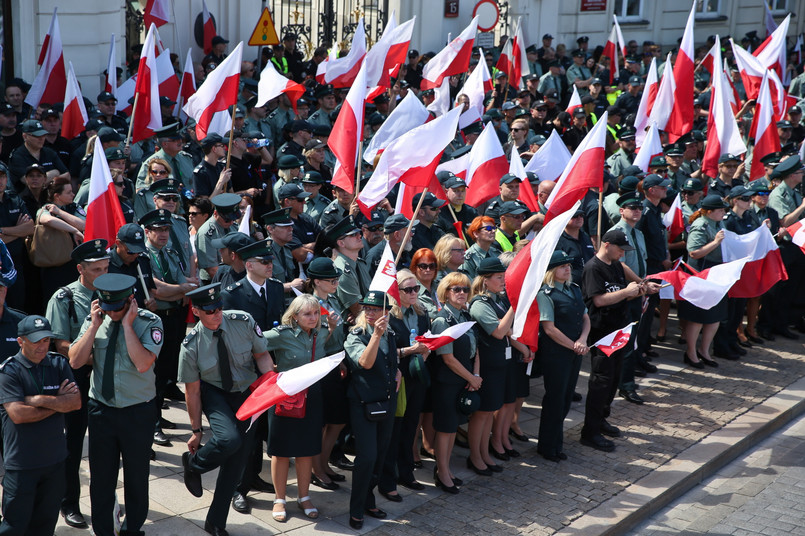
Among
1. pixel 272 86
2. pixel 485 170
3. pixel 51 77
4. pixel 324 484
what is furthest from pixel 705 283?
pixel 51 77

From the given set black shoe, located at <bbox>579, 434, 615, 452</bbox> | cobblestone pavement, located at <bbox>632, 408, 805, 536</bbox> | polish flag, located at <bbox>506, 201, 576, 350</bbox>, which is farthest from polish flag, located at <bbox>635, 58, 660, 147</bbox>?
polish flag, located at <bbox>506, 201, 576, 350</bbox>

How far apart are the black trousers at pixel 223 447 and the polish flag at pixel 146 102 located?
4843 millimetres

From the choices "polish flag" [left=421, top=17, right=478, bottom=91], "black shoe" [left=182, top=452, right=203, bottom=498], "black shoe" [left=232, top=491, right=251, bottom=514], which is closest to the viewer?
"black shoe" [left=182, top=452, right=203, bottom=498]

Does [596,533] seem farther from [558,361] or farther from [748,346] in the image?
[748,346]

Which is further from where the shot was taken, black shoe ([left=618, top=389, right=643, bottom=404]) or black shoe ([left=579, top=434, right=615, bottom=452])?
black shoe ([left=618, top=389, right=643, bottom=404])

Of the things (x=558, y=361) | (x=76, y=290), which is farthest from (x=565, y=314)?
(x=76, y=290)

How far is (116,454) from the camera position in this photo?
20.8 ft

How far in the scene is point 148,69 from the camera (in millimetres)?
10602

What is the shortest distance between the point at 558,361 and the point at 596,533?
165 cm

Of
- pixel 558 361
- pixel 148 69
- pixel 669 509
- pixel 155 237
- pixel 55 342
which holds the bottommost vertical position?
pixel 669 509

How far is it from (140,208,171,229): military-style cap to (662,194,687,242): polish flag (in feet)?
20.6

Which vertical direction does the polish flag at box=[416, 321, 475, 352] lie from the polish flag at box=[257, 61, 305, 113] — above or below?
below

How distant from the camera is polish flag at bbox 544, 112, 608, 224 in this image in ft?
30.5

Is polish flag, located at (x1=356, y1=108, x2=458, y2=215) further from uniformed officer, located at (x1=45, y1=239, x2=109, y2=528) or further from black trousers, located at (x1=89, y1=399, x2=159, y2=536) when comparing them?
black trousers, located at (x1=89, y1=399, x2=159, y2=536)
